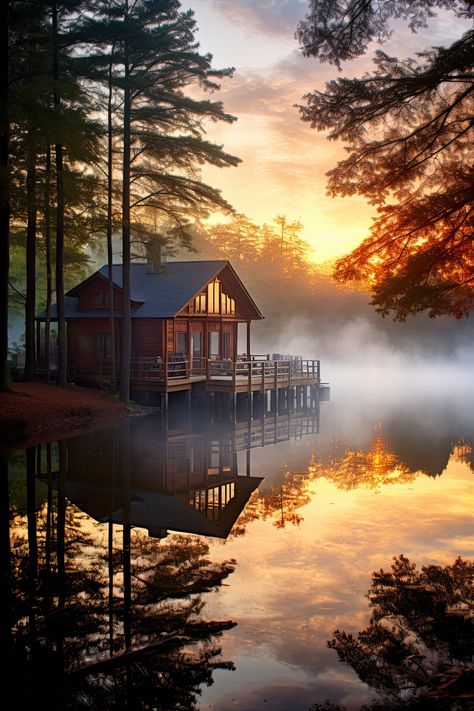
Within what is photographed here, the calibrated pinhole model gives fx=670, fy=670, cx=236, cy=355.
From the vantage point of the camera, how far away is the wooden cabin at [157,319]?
32812 millimetres

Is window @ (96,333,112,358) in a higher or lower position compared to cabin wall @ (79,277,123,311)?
lower

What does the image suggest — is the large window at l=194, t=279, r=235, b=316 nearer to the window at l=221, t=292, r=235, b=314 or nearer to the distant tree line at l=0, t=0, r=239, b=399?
the window at l=221, t=292, r=235, b=314

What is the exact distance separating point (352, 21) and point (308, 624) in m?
9.69

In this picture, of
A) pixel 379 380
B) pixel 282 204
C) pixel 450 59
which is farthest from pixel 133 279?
pixel 282 204

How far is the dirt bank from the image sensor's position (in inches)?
805

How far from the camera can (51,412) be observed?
2331 cm

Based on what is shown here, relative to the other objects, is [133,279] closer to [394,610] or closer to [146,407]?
[146,407]

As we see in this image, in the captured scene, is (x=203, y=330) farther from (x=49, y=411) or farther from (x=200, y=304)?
(x=49, y=411)

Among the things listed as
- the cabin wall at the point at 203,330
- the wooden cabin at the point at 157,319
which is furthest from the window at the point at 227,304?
the cabin wall at the point at 203,330

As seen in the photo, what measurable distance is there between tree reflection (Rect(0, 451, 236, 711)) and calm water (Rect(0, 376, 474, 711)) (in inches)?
1.0

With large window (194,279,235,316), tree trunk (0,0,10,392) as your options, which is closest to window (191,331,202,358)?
large window (194,279,235,316)

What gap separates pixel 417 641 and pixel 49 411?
698 inches

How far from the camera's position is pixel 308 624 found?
8.34 meters

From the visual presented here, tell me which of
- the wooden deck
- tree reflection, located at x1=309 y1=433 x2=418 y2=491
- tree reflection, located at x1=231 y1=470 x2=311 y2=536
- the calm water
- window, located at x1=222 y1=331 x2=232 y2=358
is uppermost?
window, located at x1=222 y1=331 x2=232 y2=358
